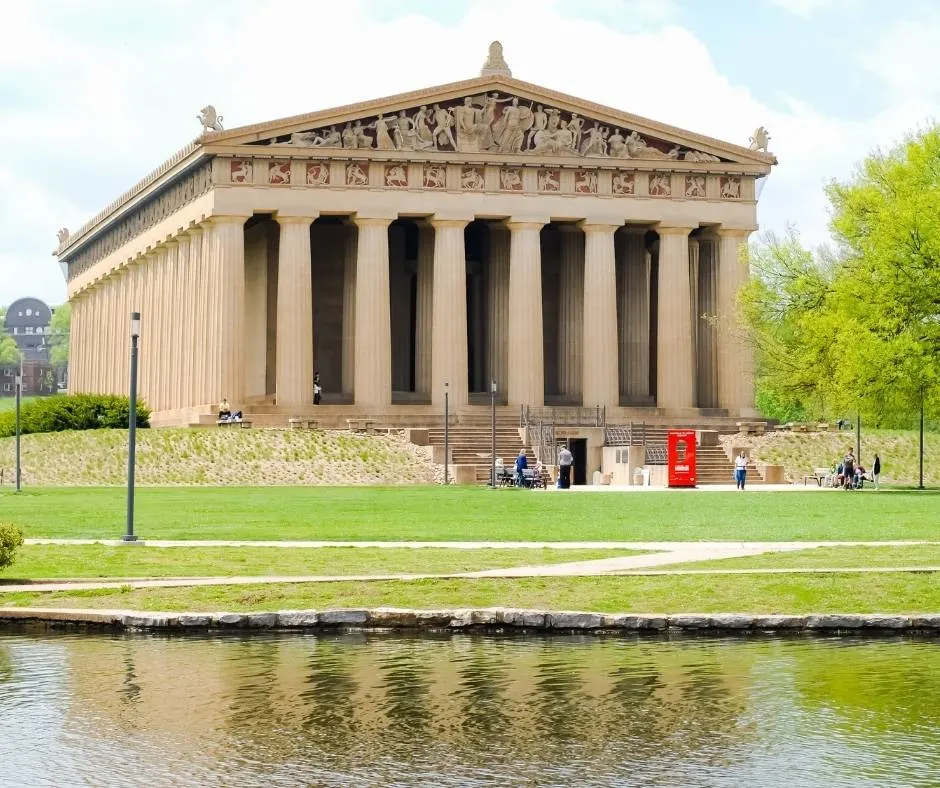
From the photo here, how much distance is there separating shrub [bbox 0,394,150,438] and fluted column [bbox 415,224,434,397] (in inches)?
568

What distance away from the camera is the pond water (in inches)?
524

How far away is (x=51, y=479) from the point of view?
69.2 metres

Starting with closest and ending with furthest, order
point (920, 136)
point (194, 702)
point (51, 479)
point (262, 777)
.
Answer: point (262, 777)
point (194, 702)
point (920, 136)
point (51, 479)

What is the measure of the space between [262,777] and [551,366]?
3206 inches

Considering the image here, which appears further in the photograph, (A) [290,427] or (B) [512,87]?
(B) [512,87]

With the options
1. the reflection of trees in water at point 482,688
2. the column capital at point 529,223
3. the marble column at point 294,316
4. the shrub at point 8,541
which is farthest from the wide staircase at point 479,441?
the reflection of trees in water at point 482,688

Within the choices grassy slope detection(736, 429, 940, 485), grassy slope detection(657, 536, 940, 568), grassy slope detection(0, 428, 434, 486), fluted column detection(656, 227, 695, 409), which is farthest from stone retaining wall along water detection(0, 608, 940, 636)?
fluted column detection(656, 227, 695, 409)

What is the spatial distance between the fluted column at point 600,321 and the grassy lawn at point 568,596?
62373 mm

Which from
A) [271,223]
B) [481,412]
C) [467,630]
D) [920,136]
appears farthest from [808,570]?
[271,223]

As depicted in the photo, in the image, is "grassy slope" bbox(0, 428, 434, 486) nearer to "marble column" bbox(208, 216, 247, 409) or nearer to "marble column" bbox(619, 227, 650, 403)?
"marble column" bbox(208, 216, 247, 409)

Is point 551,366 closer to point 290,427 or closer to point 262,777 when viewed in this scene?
point 290,427

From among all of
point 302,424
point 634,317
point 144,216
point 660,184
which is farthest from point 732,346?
point 144,216

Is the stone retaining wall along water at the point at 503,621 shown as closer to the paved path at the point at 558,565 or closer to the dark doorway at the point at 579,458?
the paved path at the point at 558,565

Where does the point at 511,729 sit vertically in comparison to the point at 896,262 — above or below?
below
